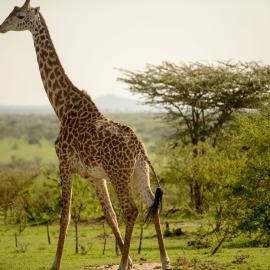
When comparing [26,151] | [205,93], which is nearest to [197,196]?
[205,93]

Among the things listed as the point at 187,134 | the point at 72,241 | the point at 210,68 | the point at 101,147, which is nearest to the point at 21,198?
the point at 72,241

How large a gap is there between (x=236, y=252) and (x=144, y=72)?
19200mm

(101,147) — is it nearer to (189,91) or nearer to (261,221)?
(261,221)

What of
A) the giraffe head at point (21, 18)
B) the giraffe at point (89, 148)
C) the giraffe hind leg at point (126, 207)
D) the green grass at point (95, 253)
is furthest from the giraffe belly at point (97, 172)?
the giraffe head at point (21, 18)

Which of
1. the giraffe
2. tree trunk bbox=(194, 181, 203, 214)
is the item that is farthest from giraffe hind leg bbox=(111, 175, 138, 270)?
tree trunk bbox=(194, 181, 203, 214)

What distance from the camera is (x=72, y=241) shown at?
68.5ft

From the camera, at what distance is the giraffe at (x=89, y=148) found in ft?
36.4

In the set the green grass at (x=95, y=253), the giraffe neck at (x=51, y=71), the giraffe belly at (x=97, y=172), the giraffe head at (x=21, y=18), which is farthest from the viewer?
the green grass at (x=95, y=253)

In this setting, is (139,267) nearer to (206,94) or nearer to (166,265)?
(166,265)

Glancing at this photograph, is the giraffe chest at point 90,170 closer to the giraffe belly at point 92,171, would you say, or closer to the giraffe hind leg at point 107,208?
the giraffe belly at point 92,171

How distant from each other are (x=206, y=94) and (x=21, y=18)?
69.6 feet

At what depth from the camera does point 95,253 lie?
1703cm

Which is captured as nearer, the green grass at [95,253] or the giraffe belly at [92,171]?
the giraffe belly at [92,171]

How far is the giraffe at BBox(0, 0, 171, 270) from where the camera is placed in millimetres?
11094
